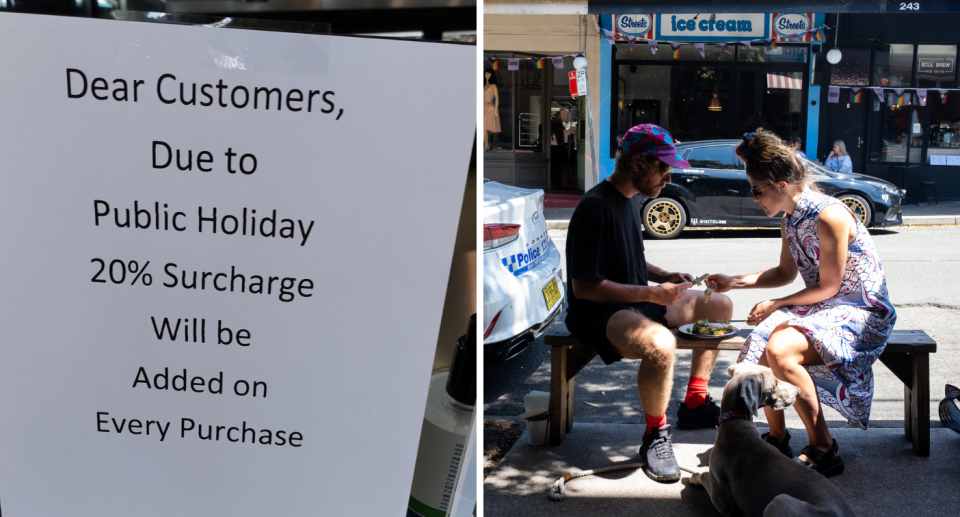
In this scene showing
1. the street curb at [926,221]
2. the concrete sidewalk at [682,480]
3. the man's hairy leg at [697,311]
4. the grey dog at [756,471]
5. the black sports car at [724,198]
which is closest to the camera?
the grey dog at [756,471]

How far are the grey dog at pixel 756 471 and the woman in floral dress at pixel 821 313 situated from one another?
249 mm

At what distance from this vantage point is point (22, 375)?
1.65 meters

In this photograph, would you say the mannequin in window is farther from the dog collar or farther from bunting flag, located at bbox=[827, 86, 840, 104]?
the dog collar

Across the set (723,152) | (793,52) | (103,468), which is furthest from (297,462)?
(793,52)

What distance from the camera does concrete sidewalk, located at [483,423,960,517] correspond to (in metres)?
3.21

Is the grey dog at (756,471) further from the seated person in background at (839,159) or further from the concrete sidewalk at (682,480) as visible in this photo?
the seated person in background at (839,159)

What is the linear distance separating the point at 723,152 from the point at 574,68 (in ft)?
17.3

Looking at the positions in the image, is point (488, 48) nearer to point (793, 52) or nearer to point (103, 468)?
point (793, 52)

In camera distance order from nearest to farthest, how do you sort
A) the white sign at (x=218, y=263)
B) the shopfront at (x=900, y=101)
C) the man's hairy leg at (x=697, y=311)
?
the white sign at (x=218, y=263), the man's hairy leg at (x=697, y=311), the shopfront at (x=900, y=101)

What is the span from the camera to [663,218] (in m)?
11.8

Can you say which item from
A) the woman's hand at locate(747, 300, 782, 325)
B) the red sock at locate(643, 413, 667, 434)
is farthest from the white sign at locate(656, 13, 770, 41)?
the red sock at locate(643, 413, 667, 434)

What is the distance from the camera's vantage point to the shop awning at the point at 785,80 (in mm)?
16422

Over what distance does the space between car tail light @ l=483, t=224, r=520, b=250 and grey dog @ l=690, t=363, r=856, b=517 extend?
1898mm

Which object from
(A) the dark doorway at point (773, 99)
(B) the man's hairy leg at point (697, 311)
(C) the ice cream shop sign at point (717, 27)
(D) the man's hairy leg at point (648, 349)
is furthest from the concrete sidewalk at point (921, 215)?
(D) the man's hairy leg at point (648, 349)
